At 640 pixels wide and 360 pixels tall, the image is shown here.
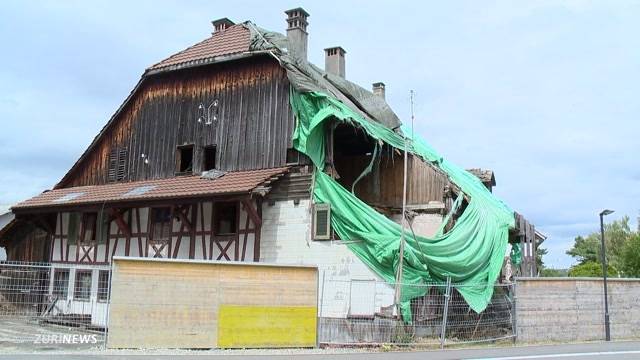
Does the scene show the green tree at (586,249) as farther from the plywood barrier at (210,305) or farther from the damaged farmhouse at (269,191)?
the plywood barrier at (210,305)

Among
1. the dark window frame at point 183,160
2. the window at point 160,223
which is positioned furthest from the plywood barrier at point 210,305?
the dark window frame at point 183,160

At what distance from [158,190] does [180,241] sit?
5.73 feet

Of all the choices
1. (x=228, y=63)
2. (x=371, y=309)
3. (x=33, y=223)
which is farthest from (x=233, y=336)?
(x=33, y=223)

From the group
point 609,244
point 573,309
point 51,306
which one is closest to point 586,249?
point 609,244

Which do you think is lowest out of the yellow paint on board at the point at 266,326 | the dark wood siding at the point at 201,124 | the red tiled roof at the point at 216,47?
the yellow paint on board at the point at 266,326

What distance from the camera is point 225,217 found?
63.6ft

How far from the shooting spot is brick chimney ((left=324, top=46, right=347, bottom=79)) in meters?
25.8

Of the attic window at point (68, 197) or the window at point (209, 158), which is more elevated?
the window at point (209, 158)

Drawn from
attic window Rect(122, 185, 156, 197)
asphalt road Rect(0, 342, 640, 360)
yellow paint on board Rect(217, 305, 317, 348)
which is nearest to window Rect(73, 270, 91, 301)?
attic window Rect(122, 185, 156, 197)

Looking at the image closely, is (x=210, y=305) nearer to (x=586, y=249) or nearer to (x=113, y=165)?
(x=113, y=165)

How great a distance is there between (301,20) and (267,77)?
3310mm

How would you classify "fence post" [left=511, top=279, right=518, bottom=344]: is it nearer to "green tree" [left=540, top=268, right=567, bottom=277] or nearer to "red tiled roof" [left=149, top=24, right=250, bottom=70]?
"red tiled roof" [left=149, top=24, right=250, bottom=70]

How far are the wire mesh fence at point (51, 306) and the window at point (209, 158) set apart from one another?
4583 millimetres

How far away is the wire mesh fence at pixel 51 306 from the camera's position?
12.9 m
